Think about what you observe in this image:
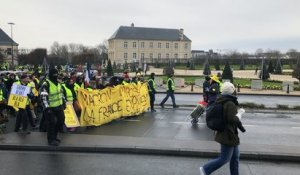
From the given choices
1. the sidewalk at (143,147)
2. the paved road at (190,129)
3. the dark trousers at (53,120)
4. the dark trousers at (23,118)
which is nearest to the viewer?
the sidewalk at (143,147)

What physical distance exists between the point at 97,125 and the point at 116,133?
1373mm

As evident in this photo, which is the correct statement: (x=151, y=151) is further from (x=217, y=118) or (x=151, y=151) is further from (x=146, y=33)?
(x=146, y=33)

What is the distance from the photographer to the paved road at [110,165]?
7.37 metres

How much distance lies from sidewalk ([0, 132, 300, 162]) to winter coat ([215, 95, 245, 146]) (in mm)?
2462

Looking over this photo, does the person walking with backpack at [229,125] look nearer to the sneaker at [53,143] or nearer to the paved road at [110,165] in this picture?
the paved road at [110,165]

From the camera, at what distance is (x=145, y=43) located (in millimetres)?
119000

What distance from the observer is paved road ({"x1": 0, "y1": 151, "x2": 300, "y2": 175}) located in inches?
290

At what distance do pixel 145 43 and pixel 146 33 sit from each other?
324 cm

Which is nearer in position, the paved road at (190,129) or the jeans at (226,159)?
the jeans at (226,159)

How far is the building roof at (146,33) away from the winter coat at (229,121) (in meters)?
110

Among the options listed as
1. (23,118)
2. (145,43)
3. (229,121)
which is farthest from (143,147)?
(145,43)

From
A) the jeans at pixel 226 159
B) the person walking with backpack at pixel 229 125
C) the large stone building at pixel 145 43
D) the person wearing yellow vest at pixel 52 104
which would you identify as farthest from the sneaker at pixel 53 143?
the large stone building at pixel 145 43

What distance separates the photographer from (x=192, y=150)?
8742 mm

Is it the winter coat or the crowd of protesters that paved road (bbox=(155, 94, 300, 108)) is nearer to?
the crowd of protesters
